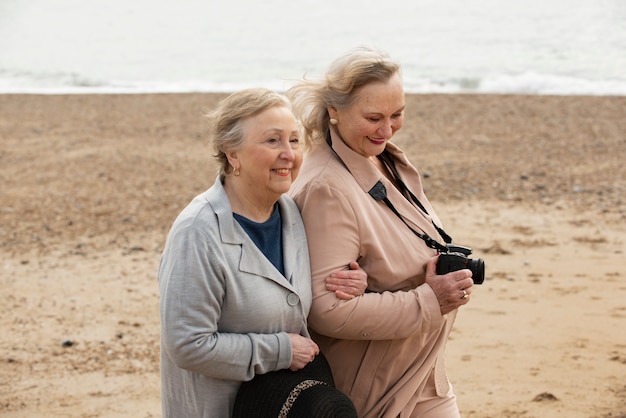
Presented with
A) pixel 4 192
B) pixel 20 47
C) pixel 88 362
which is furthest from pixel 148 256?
pixel 20 47

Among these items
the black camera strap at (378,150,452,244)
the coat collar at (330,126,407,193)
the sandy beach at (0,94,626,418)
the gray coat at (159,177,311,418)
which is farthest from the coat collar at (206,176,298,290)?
the sandy beach at (0,94,626,418)

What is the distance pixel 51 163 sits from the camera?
36.3 feet

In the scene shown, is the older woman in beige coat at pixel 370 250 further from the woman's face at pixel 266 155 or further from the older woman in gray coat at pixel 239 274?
the woman's face at pixel 266 155

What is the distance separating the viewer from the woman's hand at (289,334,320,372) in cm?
273

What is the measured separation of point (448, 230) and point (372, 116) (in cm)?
533

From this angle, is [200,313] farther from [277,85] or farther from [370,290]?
[277,85]

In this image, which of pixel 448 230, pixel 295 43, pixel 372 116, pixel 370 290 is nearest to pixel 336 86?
pixel 372 116

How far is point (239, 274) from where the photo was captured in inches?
105

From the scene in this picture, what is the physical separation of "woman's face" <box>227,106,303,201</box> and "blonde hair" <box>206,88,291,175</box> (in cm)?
2

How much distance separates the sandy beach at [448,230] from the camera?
541cm

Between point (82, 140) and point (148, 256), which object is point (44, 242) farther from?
point (82, 140)

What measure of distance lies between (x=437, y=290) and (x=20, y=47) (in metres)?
28.3

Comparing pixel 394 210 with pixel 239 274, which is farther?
pixel 394 210

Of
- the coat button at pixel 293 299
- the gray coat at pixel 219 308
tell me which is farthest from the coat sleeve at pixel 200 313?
the coat button at pixel 293 299
